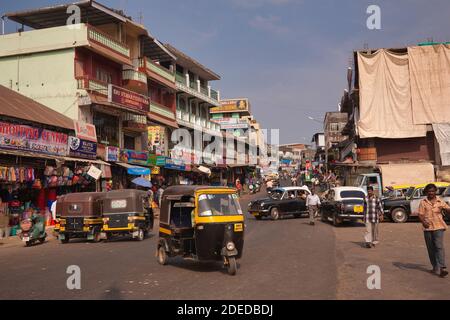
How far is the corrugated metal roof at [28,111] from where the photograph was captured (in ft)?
66.0

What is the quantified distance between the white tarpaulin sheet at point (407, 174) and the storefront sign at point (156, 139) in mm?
18023

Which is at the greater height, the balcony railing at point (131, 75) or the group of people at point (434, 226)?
the balcony railing at point (131, 75)

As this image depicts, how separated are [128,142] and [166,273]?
24.4 metres

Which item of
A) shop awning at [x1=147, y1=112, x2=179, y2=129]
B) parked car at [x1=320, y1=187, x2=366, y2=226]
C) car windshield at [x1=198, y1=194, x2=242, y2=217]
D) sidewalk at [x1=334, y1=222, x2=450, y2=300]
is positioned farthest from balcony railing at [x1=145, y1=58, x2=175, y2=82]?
car windshield at [x1=198, y1=194, x2=242, y2=217]

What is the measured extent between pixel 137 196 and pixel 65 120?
10105mm

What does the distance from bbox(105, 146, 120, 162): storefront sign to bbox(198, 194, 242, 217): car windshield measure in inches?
720

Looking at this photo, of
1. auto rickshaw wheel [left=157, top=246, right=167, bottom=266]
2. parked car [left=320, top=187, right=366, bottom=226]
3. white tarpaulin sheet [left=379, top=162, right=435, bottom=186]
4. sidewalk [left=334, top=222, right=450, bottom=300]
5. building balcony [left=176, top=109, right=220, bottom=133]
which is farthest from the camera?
building balcony [left=176, top=109, right=220, bottom=133]

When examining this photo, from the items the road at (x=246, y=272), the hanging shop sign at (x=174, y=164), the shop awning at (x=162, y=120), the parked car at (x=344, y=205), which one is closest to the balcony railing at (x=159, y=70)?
the shop awning at (x=162, y=120)

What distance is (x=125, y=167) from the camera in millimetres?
29172

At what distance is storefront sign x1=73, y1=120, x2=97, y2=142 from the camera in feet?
81.8

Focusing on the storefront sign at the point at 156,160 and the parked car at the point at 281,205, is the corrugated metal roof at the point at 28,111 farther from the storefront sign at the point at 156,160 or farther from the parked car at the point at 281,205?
the parked car at the point at 281,205

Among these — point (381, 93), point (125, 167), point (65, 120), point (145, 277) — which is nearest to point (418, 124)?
point (381, 93)

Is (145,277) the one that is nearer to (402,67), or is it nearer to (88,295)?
(88,295)

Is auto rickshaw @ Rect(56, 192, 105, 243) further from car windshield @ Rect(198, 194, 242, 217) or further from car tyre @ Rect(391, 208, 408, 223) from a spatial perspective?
car tyre @ Rect(391, 208, 408, 223)
